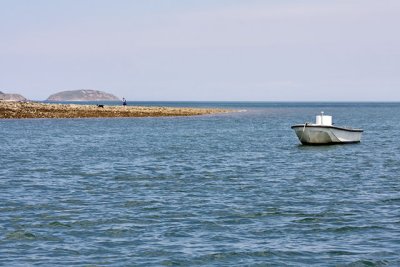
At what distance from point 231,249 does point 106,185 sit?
41.6ft

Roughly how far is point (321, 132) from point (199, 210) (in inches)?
1148

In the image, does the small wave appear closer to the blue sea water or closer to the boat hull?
the blue sea water

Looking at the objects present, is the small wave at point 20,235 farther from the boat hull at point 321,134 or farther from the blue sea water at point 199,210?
the boat hull at point 321,134

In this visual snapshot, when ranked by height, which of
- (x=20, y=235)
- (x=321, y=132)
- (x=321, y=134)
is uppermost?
(x=321, y=132)

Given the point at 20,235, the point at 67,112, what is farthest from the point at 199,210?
the point at 67,112

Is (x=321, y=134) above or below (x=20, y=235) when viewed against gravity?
above

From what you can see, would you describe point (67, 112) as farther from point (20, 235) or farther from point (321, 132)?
point (20, 235)

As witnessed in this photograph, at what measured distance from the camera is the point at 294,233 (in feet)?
59.9

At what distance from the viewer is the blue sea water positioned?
16.1 meters

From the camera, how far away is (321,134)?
49562 millimetres

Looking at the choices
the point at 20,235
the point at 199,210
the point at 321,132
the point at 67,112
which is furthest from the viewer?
the point at 67,112

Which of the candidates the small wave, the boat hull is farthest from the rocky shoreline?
the small wave

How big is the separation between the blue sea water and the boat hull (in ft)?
20.2

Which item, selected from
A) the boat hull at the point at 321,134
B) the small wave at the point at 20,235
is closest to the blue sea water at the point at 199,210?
the small wave at the point at 20,235
